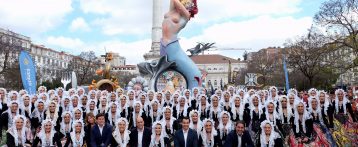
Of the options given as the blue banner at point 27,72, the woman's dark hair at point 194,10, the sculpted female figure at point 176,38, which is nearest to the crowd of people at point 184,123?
the blue banner at point 27,72

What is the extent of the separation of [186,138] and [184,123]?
261 mm

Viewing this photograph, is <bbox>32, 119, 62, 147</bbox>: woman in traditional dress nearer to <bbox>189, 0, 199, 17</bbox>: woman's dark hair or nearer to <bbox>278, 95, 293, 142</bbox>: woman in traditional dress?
<bbox>278, 95, 293, 142</bbox>: woman in traditional dress

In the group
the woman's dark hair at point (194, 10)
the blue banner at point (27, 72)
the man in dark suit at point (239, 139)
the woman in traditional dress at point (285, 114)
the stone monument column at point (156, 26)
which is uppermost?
the stone monument column at point (156, 26)

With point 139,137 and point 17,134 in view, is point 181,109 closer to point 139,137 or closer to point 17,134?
point 139,137

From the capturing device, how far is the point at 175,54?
21.5 meters

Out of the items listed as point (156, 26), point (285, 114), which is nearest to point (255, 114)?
point (285, 114)

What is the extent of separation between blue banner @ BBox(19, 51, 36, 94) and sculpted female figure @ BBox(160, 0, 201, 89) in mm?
6915

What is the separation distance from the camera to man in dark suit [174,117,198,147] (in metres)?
7.12

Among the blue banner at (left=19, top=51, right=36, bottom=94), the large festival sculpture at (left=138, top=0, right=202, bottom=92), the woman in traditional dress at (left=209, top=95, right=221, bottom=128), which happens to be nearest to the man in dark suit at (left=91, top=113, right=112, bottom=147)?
the woman in traditional dress at (left=209, top=95, right=221, bottom=128)

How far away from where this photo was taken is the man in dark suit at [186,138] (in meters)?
7.12

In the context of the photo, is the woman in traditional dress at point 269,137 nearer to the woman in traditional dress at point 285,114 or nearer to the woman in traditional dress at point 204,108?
the woman in traditional dress at point 285,114

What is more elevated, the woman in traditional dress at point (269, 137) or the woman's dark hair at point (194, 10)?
the woman's dark hair at point (194, 10)

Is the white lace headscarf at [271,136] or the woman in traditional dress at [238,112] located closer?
the white lace headscarf at [271,136]

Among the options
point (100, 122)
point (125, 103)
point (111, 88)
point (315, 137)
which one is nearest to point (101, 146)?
point (100, 122)
